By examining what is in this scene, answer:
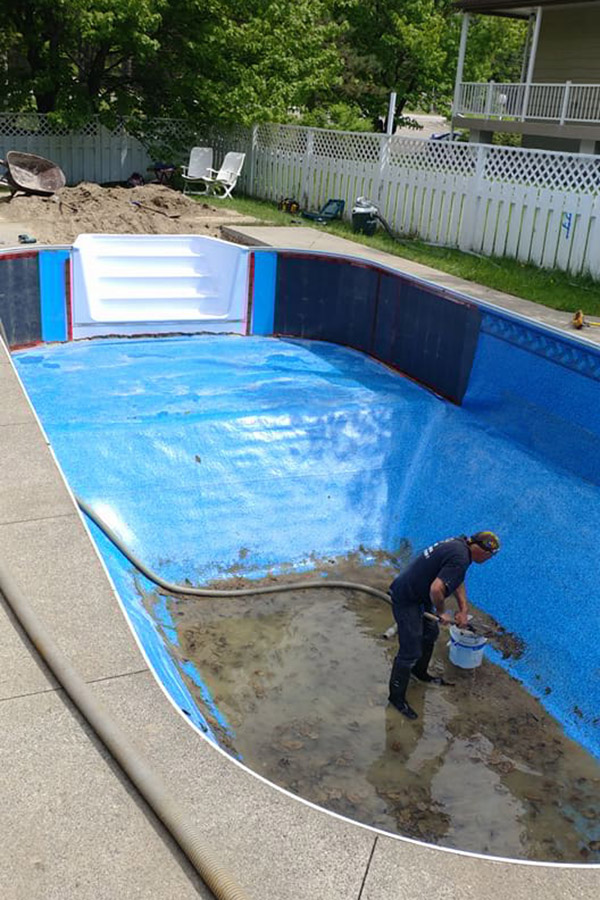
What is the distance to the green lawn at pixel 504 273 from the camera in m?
11.1

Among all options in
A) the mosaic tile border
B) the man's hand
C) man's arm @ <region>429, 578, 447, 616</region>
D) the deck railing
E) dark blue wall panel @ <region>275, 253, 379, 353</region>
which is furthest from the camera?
the deck railing

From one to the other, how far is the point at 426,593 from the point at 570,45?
22294 mm

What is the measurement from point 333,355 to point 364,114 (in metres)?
20.0

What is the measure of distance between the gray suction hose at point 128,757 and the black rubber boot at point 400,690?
2.25 m

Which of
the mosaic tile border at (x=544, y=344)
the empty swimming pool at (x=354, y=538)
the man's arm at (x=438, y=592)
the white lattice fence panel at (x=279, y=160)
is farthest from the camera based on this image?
the white lattice fence panel at (x=279, y=160)

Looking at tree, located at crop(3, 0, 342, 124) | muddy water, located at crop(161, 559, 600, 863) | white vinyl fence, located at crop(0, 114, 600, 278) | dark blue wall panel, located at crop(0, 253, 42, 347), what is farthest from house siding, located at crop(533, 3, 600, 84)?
muddy water, located at crop(161, 559, 600, 863)

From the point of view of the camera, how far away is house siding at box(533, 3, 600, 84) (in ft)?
74.3

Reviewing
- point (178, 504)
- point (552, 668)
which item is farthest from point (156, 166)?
point (552, 668)

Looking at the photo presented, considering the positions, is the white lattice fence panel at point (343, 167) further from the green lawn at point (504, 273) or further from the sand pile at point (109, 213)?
the sand pile at point (109, 213)

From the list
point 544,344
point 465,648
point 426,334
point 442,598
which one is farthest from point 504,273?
point 442,598

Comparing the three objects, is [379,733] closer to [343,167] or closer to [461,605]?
[461,605]

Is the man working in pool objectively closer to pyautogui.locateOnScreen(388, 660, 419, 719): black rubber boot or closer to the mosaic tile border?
pyautogui.locateOnScreen(388, 660, 419, 719): black rubber boot

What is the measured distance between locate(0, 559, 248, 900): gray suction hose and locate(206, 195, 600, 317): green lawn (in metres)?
8.18

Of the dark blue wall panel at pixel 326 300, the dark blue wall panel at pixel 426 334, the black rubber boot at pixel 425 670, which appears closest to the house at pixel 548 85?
the dark blue wall panel at pixel 326 300
